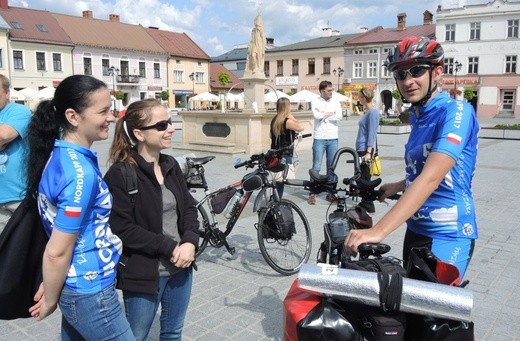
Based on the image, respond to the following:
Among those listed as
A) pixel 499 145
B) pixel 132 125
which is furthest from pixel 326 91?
pixel 499 145

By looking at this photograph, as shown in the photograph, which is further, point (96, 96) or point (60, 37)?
point (60, 37)

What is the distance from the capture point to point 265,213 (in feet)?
16.2

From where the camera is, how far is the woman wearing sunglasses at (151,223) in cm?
237

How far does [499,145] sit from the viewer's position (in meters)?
18.7

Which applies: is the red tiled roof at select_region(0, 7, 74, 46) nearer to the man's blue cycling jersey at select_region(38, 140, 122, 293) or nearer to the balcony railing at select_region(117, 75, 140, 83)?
the balcony railing at select_region(117, 75, 140, 83)

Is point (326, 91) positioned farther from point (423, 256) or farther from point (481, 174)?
point (423, 256)

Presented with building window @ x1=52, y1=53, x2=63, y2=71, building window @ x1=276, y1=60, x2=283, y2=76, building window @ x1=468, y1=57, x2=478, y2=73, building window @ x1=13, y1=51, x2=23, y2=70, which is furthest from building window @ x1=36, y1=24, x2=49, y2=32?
building window @ x1=468, y1=57, x2=478, y2=73

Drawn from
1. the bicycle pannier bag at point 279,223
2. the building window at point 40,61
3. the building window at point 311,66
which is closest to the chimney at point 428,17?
the building window at point 311,66

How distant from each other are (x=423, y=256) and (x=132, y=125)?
1702mm

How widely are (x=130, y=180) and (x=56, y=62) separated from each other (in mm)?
52275

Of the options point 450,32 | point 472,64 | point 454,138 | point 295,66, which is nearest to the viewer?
point 454,138

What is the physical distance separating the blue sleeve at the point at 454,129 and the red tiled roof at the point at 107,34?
5414 cm

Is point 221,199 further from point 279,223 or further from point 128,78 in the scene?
point 128,78

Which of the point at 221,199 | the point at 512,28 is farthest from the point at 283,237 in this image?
the point at 512,28
